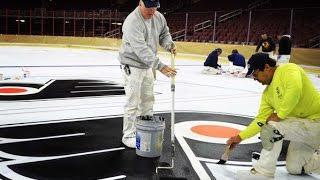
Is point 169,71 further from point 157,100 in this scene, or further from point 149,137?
point 157,100

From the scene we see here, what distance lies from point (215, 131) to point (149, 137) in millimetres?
1362

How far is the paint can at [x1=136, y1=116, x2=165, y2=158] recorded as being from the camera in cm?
370

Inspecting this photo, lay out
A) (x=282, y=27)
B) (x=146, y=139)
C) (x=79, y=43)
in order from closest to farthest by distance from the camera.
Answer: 1. (x=146, y=139)
2. (x=282, y=27)
3. (x=79, y=43)

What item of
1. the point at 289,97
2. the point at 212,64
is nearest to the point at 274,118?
the point at 289,97

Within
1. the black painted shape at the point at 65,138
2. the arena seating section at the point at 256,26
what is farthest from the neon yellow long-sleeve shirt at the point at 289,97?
the arena seating section at the point at 256,26

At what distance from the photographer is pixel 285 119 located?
10.5 feet

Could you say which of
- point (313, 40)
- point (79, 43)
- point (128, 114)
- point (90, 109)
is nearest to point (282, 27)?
point (313, 40)

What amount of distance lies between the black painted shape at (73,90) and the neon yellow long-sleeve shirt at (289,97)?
425cm

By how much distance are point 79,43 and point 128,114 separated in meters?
21.3

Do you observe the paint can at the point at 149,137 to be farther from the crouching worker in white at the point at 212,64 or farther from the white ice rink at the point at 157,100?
the crouching worker in white at the point at 212,64

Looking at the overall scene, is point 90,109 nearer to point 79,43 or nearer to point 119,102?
point 119,102

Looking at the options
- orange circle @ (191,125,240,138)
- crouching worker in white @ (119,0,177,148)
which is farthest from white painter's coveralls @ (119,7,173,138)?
orange circle @ (191,125,240,138)

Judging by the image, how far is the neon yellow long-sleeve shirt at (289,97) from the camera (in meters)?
2.96

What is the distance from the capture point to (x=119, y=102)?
6.46 m
